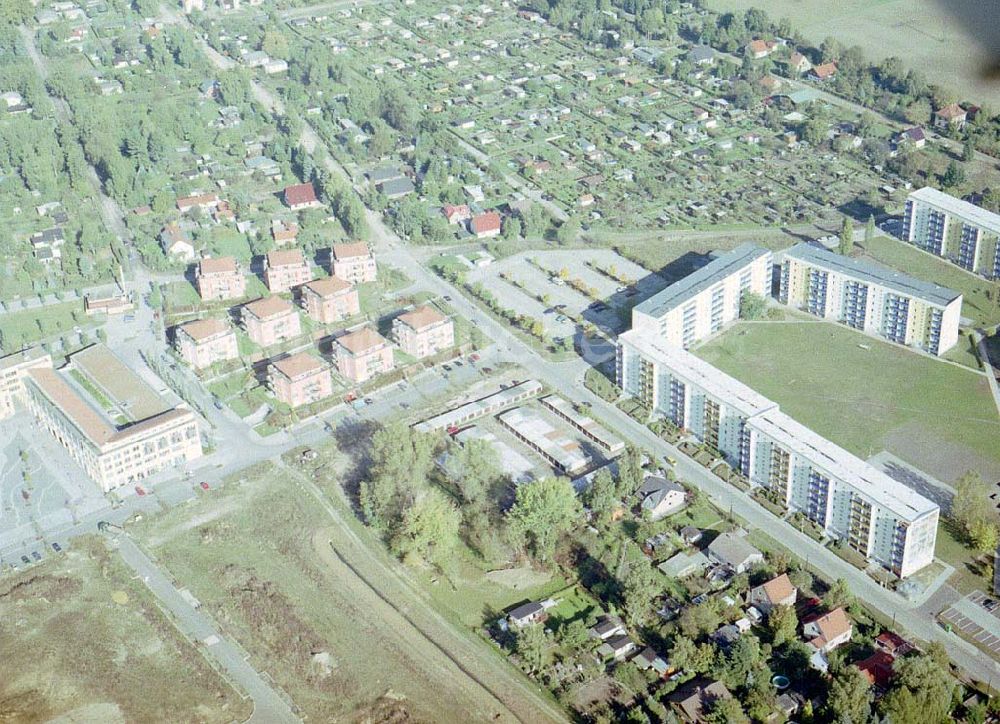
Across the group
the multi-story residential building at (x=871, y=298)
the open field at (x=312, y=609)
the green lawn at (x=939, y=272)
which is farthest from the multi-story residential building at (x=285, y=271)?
the green lawn at (x=939, y=272)

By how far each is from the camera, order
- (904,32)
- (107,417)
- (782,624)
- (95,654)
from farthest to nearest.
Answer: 1. (904,32)
2. (107,417)
3. (95,654)
4. (782,624)

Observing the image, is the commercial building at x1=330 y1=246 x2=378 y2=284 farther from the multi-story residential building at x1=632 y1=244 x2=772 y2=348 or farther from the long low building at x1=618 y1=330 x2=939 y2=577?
the long low building at x1=618 y1=330 x2=939 y2=577

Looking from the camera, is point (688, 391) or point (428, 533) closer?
point (428, 533)

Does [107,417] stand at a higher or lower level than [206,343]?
higher

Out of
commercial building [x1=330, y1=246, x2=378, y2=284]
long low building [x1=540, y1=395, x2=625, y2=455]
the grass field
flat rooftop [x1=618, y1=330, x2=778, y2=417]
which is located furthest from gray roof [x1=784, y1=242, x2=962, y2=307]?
commercial building [x1=330, y1=246, x2=378, y2=284]

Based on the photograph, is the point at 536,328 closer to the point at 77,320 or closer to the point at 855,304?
the point at 855,304

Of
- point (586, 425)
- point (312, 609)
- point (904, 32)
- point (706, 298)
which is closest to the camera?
point (312, 609)

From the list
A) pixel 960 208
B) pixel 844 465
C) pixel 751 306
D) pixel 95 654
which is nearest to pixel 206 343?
pixel 95 654

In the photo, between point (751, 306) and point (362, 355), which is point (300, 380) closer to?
point (362, 355)
